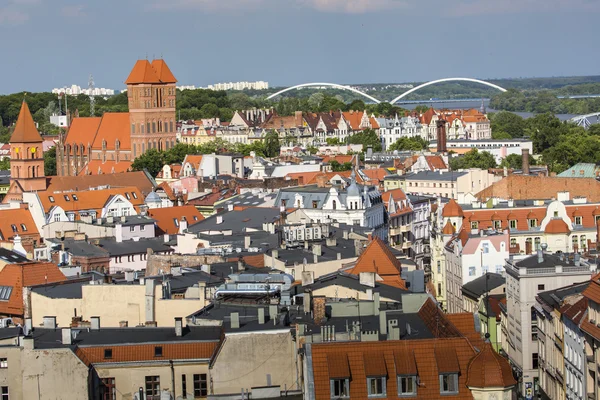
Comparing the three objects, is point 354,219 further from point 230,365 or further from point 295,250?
point 230,365

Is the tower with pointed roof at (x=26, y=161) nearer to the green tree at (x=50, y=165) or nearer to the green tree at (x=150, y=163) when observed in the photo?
the green tree at (x=150, y=163)

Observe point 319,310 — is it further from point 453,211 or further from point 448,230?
point 453,211

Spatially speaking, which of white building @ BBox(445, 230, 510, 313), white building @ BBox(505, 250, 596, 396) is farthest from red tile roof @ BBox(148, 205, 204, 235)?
white building @ BBox(505, 250, 596, 396)

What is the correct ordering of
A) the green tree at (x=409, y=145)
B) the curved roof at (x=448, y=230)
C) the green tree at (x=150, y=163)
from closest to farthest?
the curved roof at (x=448, y=230)
the green tree at (x=150, y=163)
the green tree at (x=409, y=145)

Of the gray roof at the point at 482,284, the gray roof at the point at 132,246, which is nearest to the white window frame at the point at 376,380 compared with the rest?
the gray roof at the point at 482,284

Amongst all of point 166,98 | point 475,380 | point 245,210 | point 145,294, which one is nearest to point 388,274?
point 145,294

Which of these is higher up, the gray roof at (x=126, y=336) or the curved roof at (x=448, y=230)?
the gray roof at (x=126, y=336)

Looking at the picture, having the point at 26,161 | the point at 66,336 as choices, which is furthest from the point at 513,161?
the point at 66,336
